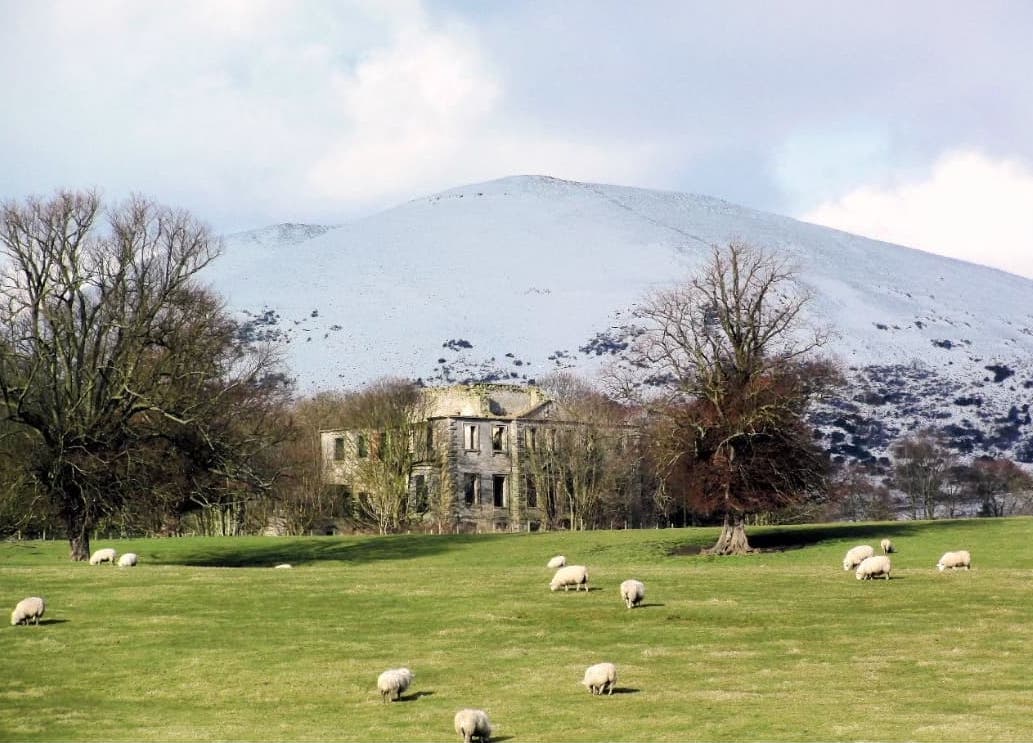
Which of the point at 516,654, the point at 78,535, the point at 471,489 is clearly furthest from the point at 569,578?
the point at 471,489

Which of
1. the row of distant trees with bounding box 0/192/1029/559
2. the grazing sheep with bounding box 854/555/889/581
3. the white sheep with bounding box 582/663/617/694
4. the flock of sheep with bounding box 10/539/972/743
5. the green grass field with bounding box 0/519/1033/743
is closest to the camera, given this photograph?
the flock of sheep with bounding box 10/539/972/743

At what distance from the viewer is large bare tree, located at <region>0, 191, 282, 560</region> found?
72.5m

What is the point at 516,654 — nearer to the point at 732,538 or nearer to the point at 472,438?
the point at 732,538

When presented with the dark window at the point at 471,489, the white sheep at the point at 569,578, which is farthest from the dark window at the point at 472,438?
the white sheep at the point at 569,578

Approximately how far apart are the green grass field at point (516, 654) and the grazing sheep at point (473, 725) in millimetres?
780

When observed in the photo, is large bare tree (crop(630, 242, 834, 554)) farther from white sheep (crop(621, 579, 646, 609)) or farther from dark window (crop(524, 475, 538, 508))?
dark window (crop(524, 475, 538, 508))

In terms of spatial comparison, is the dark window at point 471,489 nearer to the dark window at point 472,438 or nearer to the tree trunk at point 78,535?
the dark window at point 472,438

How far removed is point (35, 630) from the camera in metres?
41.8

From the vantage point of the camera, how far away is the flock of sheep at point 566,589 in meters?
27.9

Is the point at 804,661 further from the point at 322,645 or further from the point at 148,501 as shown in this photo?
the point at 148,501

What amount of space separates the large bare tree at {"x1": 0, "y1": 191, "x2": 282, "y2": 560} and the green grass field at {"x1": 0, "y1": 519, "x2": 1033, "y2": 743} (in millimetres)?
14264

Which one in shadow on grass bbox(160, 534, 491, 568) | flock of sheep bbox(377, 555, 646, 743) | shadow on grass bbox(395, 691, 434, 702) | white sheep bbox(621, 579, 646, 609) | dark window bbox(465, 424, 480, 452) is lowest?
shadow on grass bbox(395, 691, 434, 702)

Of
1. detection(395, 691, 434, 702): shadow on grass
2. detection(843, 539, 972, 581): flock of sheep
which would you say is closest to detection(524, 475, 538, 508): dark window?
detection(843, 539, 972, 581): flock of sheep

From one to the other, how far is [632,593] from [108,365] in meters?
40.2
